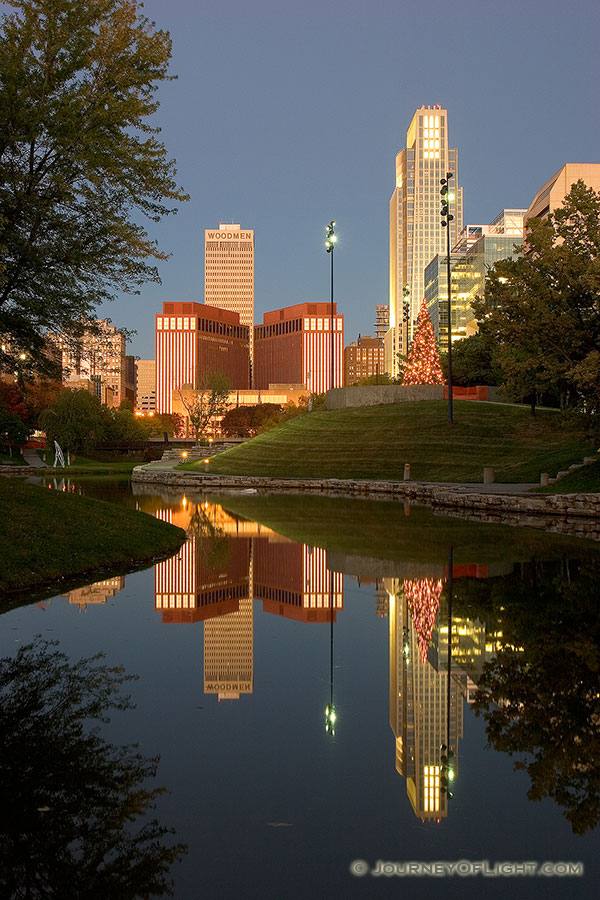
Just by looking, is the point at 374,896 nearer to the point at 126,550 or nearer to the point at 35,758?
the point at 35,758

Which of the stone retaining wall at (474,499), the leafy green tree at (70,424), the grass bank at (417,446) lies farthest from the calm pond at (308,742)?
the leafy green tree at (70,424)

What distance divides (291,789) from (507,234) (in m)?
171

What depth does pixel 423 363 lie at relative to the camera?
67.1 meters

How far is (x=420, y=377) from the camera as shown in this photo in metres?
66.7

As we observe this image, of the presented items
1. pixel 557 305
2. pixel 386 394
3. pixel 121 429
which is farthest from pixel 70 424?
pixel 557 305

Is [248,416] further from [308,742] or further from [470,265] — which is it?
[308,742]

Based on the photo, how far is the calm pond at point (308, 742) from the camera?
4145 millimetres

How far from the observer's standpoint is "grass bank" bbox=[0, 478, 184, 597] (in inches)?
497

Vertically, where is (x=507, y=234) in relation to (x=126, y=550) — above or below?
above

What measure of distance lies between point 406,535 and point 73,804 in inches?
621

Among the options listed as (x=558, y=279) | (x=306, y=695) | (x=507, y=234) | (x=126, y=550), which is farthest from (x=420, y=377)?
(x=507, y=234)

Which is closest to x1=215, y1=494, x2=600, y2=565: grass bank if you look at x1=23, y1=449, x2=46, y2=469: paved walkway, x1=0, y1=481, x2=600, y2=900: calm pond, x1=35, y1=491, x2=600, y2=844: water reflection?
x1=35, y1=491, x2=600, y2=844: water reflection

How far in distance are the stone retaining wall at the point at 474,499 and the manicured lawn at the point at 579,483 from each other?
72.4 inches

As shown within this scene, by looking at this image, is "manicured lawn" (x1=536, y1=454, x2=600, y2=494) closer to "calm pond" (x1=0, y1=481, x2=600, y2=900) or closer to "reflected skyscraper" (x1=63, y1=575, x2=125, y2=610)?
"calm pond" (x1=0, y1=481, x2=600, y2=900)
